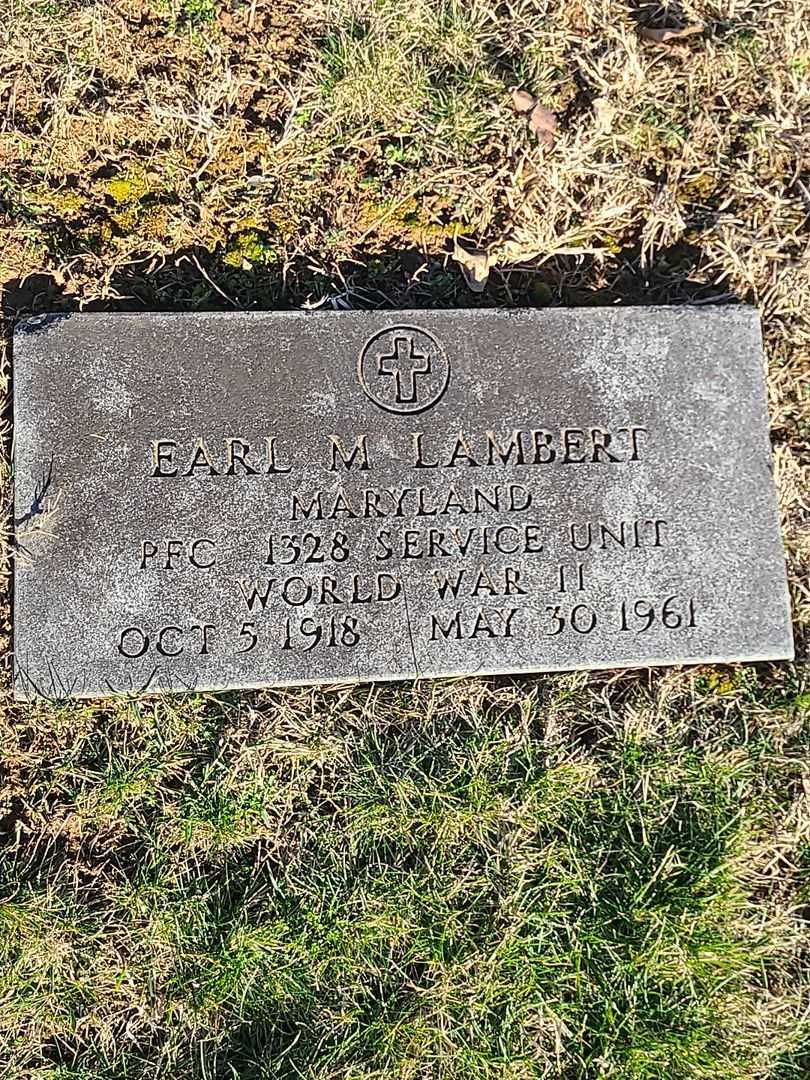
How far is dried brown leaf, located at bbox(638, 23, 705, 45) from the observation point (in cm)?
299

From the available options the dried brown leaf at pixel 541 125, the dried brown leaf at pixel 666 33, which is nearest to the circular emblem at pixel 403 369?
the dried brown leaf at pixel 541 125

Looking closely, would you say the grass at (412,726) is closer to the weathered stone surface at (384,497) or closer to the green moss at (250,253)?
the green moss at (250,253)

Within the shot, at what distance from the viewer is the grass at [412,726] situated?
2619mm

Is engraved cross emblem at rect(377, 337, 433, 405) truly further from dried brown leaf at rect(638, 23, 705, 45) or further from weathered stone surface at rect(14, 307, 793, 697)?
dried brown leaf at rect(638, 23, 705, 45)

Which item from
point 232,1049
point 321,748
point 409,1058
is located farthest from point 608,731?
point 232,1049

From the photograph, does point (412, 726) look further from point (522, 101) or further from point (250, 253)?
point (522, 101)

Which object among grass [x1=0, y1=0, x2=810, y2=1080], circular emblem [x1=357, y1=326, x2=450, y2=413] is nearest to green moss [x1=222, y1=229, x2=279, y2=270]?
grass [x1=0, y1=0, x2=810, y2=1080]

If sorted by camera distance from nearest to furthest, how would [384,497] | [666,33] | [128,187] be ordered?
[384,497] → [128,187] → [666,33]

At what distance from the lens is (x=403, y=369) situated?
269 centimetres

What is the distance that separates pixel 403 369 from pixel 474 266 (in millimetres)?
508

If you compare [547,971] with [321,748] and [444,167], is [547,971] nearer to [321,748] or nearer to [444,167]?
[321,748]

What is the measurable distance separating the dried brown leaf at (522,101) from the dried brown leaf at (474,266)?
1.64ft

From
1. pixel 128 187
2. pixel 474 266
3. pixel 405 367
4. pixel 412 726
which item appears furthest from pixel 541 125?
pixel 412 726

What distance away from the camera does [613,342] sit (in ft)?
9.05
